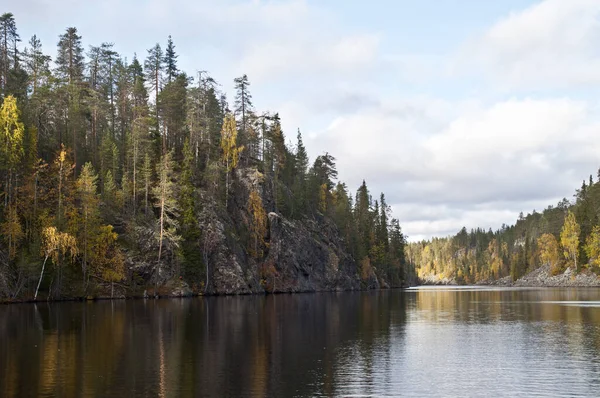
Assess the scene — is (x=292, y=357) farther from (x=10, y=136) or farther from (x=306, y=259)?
(x=306, y=259)

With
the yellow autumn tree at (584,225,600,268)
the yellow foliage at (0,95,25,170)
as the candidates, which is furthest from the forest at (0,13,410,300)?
the yellow autumn tree at (584,225,600,268)

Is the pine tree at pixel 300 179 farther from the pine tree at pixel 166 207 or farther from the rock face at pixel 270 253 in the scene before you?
the pine tree at pixel 166 207

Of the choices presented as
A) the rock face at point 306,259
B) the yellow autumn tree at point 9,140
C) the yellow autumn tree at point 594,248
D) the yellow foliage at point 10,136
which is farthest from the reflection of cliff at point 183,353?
the yellow autumn tree at point 594,248

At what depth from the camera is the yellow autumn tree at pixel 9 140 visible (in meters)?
88.0

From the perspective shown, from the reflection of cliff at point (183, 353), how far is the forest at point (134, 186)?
29.6m

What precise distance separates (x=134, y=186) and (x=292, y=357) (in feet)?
282

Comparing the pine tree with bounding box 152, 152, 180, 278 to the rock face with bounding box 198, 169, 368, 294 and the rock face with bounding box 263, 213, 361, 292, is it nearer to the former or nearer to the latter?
the rock face with bounding box 198, 169, 368, 294

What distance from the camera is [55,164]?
98.5m

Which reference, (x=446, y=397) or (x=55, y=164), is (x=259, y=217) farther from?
(x=446, y=397)

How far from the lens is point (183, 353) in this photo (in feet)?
127

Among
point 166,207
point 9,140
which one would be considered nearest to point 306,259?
point 166,207

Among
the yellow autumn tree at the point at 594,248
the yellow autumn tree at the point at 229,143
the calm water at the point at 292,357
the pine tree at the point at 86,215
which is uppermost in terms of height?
the yellow autumn tree at the point at 229,143

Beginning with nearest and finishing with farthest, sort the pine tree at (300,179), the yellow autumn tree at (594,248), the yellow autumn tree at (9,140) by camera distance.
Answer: the yellow autumn tree at (9,140), the pine tree at (300,179), the yellow autumn tree at (594,248)

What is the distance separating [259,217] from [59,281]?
56714 millimetres
